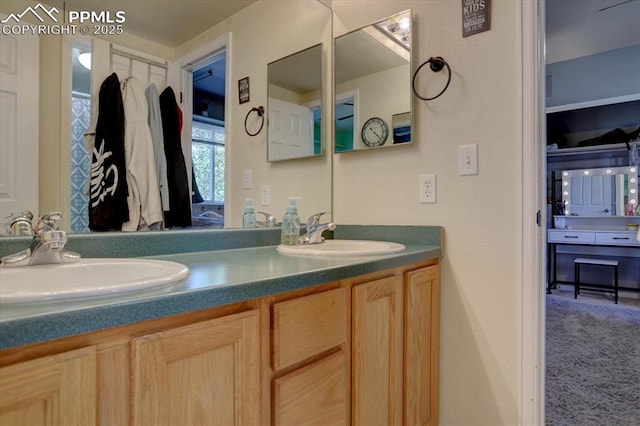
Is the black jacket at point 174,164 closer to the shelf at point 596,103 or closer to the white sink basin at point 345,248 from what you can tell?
the white sink basin at point 345,248

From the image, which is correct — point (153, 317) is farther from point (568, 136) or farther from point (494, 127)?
point (568, 136)

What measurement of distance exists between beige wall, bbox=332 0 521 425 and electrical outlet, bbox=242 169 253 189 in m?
0.64

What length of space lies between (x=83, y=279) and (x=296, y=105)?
4.27 ft

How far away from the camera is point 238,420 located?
760 millimetres

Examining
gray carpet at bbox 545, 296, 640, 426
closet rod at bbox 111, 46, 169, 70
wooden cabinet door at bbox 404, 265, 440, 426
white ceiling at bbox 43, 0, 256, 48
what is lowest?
gray carpet at bbox 545, 296, 640, 426

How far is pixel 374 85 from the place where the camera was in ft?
5.69

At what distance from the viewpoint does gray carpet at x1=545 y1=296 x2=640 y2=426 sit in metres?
1.76

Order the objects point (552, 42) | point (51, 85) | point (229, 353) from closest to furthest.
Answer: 1. point (229, 353)
2. point (51, 85)
3. point (552, 42)

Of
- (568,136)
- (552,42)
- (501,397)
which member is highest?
(552,42)

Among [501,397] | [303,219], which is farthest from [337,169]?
[501,397]

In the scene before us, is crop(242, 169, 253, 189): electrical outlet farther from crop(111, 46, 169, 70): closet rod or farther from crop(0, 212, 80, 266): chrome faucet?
crop(0, 212, 80, 266): chrome faucet

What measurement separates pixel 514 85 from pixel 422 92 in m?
0.35

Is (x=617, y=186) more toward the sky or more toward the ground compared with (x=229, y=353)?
more toward the sky

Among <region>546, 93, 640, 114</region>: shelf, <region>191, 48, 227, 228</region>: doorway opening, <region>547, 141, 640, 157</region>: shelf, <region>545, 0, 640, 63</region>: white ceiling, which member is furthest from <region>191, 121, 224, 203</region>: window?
<region>546, 93, 640, 114</region>: shelf
